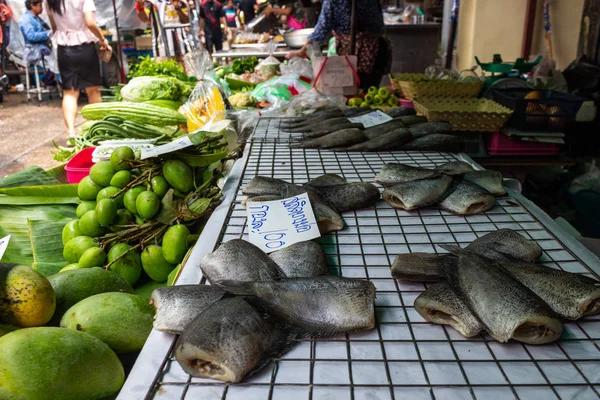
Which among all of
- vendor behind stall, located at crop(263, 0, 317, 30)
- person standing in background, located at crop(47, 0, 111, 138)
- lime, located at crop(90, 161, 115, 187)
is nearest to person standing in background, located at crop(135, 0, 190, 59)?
vendor behind stall, located at crop(263, 0, 317, 30)

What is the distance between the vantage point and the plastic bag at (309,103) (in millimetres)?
4102

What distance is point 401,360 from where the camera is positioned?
105 centimetres

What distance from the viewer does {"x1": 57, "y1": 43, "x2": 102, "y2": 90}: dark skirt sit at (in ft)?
23.1

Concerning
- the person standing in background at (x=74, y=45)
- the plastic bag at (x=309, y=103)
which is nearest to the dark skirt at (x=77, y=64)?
the person standing in background at (x=74, y=45)

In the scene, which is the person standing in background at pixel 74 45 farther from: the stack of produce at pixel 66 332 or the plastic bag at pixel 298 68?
the stack of produce at pixel 66 332

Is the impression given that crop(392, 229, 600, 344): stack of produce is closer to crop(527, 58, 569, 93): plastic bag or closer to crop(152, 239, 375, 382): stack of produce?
crop(152, 239, 375, 382): stack of produce

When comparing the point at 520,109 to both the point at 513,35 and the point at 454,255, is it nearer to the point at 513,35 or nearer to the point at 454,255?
the point at 454,255

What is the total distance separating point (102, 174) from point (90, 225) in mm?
293

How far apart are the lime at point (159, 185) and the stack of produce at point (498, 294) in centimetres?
125

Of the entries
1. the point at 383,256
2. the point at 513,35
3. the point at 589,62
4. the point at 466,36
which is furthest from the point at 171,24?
the point at 383,256

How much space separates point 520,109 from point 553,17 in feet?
15.1

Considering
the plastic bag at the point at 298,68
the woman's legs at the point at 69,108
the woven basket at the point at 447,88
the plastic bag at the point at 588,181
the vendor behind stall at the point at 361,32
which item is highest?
the vendor behind stall at the point at 361,32

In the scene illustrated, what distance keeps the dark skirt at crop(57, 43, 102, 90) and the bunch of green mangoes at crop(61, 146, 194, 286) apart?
18.8 ft

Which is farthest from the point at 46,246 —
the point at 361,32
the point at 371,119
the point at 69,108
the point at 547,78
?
the point at 69,108
